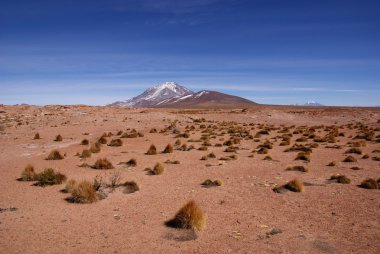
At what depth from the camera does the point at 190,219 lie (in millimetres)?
8258

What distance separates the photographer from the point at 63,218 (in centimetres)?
A: 892

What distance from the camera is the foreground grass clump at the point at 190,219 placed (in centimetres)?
820

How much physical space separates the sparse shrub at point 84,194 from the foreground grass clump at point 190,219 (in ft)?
10.7

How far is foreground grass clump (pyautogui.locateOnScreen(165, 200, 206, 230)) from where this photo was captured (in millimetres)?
8203

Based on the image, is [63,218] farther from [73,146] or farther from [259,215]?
[73,146]

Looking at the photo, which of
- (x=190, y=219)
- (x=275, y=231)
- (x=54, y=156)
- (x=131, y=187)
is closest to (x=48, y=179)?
(x=131, y=187)

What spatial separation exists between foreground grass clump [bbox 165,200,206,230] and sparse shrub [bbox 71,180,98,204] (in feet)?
10.7

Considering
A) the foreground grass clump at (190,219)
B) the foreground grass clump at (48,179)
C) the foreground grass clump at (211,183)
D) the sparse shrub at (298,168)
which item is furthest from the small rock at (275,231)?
the foreground grass clump at (48,179)

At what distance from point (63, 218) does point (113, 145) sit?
15053mm

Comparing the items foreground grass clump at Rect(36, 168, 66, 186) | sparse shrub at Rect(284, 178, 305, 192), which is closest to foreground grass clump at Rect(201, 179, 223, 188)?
sparse shrub at Rect(284, 178, 305, 192)

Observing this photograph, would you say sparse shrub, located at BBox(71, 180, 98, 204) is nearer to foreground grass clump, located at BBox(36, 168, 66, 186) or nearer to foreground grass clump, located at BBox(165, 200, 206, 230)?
foreground grass clump, located at BBox(36, 168, 66, 186)

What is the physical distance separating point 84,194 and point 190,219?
4.00 metres

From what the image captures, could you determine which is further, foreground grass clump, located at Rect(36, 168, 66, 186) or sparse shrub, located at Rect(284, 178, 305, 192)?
foreground grass clump, located at Rect(36, 168, 66, 186)

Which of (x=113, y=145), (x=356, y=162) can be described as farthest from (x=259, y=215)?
(x=113, y=145)
